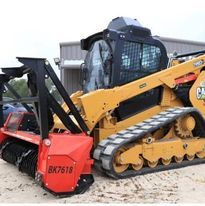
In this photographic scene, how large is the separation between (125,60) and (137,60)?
306mm

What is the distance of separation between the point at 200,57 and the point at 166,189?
331 centimetres

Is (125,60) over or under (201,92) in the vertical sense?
over

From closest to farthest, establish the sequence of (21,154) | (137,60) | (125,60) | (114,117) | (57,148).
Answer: (57,148), (21,154), (114,117), (125,60), (137,60)

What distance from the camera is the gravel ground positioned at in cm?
542

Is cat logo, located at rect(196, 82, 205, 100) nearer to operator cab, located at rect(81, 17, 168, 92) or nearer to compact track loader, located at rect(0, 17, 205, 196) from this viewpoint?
compact track loader, located at rect(0, 17, 205, 196)

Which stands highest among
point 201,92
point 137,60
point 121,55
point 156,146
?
point 121,55

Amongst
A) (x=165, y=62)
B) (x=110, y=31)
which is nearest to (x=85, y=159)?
(x=110, y=31)

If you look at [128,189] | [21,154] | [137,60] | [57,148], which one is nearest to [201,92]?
[137,60]

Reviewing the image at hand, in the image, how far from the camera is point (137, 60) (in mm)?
7793

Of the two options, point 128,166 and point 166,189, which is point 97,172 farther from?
point 166,189

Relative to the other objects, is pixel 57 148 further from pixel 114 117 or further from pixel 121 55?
pixel 121 55

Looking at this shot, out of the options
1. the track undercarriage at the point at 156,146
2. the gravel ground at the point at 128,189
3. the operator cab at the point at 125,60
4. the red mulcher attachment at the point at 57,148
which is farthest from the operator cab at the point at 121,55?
the gravel ground at the point at 128,189

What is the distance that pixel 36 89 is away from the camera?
6070mm

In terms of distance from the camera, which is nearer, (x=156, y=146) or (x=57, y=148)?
(x=57, y=148)
